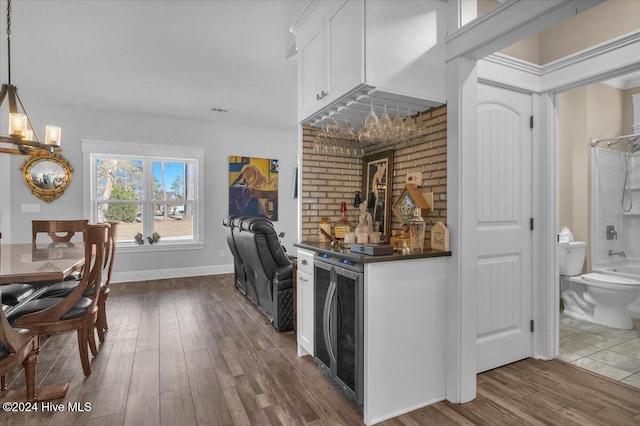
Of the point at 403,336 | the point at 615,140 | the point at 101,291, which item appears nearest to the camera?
the point at 403,336

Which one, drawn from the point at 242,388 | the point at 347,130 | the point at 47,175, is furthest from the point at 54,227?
the point at 347,130

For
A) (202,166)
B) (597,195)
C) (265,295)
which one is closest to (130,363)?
(265,295)

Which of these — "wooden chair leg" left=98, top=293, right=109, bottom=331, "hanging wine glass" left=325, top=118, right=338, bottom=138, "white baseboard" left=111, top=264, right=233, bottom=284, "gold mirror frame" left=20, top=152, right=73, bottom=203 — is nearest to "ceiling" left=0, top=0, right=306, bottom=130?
"gold mirror frame" left=20, top=152, right=73, bottom=203

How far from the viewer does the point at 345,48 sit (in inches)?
81.0

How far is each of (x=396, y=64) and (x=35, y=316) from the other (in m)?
2.74

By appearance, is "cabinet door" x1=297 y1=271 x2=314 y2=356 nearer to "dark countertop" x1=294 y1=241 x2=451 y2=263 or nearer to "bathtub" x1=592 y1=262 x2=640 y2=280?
"dark countertop" x1=294 y1=241 x2=451 y2=263

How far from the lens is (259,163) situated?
21.0 ft

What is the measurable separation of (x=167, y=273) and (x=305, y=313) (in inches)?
159

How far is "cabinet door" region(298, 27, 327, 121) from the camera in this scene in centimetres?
236

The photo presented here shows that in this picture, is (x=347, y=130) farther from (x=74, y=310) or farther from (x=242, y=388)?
(x=74, y=310)

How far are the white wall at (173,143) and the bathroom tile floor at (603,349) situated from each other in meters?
4.71

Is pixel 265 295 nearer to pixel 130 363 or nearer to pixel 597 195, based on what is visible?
pixel 130 363

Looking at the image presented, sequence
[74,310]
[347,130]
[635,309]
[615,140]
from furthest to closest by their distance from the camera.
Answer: [615,140] → [635,309] → [347,130] → [74,310]

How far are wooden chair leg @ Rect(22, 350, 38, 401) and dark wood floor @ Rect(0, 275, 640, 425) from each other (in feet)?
0.35
